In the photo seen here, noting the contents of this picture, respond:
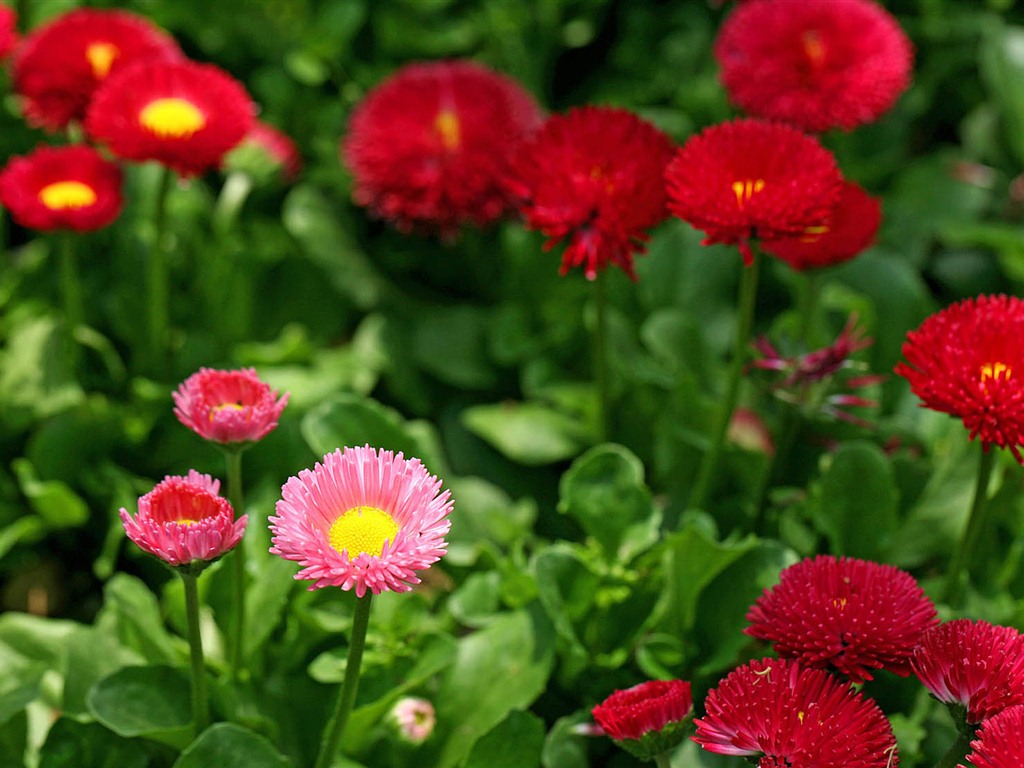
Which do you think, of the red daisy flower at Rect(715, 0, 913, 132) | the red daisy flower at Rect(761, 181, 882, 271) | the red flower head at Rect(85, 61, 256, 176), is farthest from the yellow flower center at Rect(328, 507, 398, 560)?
the red daisy flower at Rect(715, 0, 913, 132)

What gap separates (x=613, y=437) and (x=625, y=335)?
0.22 metres

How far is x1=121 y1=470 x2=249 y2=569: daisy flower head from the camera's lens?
1.01m

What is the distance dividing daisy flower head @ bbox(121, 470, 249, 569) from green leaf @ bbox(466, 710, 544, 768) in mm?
435

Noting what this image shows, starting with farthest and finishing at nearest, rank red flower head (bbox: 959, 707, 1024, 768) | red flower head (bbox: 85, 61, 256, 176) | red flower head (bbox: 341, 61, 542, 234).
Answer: red flower head (bbox: 341, 61, 542, 234) → red flower head (bbox: 85, 61, 256, 176) → red flower head (bbox: 959, 707, 1024, 768)

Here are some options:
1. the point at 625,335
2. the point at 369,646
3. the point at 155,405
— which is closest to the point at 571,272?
the point at 625,335

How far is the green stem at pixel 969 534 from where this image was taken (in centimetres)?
128

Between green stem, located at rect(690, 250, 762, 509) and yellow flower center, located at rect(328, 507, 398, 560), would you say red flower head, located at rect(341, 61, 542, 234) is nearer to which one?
green stem, located at rect(690, 250, 762, 509)

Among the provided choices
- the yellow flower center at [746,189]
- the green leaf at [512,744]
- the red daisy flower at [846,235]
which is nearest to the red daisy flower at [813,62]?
the red daisy flower at [846,235]

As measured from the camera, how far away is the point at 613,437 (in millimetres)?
1896

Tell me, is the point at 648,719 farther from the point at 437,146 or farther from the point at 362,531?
the point at 437,146

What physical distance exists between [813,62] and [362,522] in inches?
46.8

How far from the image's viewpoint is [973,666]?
1021mm

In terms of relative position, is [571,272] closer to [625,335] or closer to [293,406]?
[625,335]

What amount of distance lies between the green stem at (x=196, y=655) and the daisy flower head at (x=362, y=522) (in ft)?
0.44
